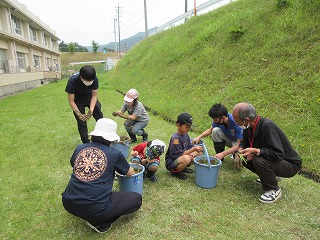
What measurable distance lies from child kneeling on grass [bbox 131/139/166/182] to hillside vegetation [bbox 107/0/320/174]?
2.66m

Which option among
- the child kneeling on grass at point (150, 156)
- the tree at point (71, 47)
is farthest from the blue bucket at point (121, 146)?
the tree at point (71, 47)

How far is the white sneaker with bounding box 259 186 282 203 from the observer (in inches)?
125

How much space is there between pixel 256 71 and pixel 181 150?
4.82 m

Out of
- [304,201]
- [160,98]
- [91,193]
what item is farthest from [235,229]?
[160,98]

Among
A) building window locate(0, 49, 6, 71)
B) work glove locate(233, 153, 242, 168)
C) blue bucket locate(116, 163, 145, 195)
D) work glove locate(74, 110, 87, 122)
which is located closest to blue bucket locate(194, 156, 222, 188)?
work glove locate(233, 153, 242, 168)

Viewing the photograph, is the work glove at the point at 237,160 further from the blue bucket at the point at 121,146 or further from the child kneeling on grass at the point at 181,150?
the blue bucket at the point at 121,146

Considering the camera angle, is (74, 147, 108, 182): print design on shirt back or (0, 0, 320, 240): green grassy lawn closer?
(74, 147, 108, 182): print design on shirt back

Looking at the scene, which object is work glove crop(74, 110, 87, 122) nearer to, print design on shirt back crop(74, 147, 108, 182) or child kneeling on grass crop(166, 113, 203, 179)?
child kneeling on grass crop(166, 113, 203, 179)

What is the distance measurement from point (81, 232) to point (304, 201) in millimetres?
2873

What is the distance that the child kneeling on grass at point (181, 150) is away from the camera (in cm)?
354

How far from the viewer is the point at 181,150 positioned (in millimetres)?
3727

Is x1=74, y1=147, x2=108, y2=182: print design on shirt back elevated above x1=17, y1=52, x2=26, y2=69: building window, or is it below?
below

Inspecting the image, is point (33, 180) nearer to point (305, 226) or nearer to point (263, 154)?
point (263, 154)

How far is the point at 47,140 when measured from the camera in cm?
594
